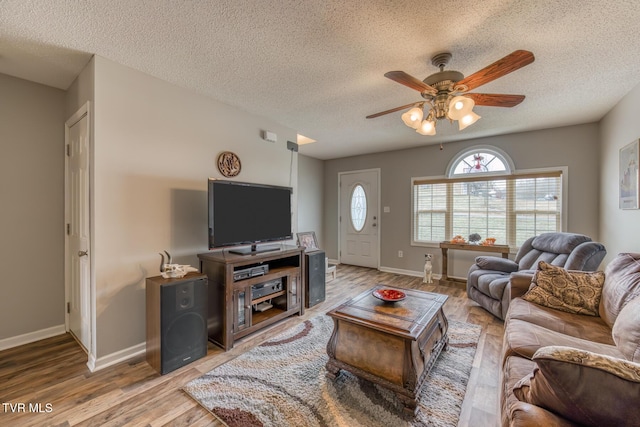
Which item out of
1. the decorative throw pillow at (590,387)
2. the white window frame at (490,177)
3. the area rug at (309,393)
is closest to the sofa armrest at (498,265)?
the white window frame at (490,177)

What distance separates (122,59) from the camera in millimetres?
2166

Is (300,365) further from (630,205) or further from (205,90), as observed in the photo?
(630,205)

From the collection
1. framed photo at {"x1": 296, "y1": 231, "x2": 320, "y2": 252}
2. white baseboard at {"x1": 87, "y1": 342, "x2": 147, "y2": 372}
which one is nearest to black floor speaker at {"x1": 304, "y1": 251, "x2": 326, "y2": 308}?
framed photo at {"x1": 296, "y1": 231, "x2": 320, "y2": 252}

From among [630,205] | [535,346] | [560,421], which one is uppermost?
[630,205]

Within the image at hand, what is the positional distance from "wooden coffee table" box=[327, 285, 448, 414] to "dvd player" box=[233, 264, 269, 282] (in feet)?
3.42

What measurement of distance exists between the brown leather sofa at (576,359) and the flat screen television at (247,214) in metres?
2.25

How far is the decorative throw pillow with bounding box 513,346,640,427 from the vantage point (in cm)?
73

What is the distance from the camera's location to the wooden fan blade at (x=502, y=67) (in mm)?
1539

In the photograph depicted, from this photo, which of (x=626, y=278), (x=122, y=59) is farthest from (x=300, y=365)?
(x=122, y=59)

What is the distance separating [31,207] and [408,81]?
346cm

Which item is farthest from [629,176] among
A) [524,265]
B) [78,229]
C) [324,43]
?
[78,229]

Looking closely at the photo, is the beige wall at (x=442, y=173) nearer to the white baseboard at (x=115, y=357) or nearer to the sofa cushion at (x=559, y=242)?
the sofa cushion at (x=559, y=242)

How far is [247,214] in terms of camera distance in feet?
9.06

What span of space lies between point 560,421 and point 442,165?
4.42 meters
